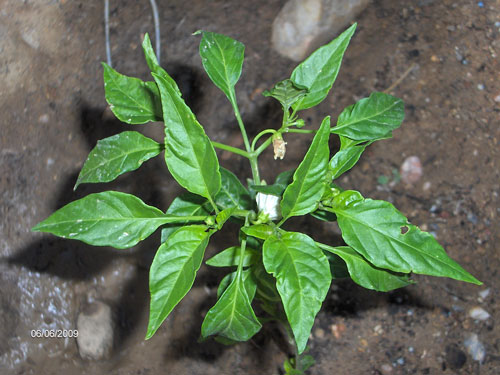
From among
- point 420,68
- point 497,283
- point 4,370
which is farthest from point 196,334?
point 420,68

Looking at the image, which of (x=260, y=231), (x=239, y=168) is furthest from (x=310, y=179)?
(x=239, y=168)

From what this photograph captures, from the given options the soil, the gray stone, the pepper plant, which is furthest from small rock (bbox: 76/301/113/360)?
the gray stone

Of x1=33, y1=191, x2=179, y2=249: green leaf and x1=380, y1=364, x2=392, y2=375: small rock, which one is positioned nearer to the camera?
x1=33, y1=191, x2=179, y2=249: green leaf

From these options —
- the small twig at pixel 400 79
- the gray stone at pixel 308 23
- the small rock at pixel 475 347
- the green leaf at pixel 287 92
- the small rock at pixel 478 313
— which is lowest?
the small rock at pixel 475 347

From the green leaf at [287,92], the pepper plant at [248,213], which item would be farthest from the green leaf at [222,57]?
the green leaf at [287,92]

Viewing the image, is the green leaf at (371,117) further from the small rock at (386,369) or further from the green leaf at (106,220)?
the small rock at (386,369)

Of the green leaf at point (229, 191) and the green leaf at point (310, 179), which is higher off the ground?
the green leaf at point (310, 179)

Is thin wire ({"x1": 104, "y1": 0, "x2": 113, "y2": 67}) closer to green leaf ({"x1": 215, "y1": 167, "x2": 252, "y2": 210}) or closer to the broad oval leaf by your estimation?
green leaf ({"x1": 215, "y1": 167, "x2": 252, "y2": 210})

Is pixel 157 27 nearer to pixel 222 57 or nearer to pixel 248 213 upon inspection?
pixel 222 57
